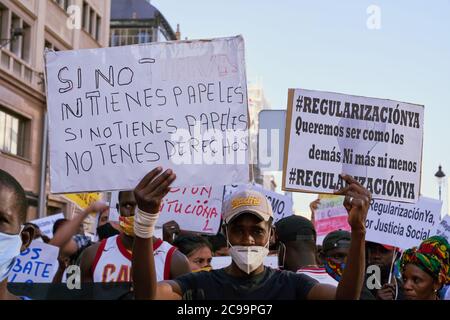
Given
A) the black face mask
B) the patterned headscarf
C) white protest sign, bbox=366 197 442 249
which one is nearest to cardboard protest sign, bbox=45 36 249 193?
the patterned headscarf

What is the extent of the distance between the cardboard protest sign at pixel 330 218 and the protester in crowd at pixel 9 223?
23.9 feet

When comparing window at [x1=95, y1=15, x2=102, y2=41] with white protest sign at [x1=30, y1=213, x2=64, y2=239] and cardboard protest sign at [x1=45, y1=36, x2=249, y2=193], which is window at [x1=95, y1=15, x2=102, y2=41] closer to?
white protest sign at [x1=30, y1=213, x2=64, y2=239]

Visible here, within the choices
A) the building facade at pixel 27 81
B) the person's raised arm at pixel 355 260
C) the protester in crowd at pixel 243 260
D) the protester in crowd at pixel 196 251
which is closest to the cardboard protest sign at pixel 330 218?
the protester in crowd at pixel 196 251

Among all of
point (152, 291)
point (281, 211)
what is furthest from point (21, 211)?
point (281, 211)

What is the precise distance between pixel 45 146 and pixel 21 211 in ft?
78.1

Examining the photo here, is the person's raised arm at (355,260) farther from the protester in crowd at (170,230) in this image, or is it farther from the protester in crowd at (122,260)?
the protester in crowd at (170,230)

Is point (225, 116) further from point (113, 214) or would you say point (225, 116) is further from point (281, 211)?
point (281, 211)

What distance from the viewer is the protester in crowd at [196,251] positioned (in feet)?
18.5

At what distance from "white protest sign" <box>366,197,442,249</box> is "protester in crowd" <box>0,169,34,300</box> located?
4.56 m

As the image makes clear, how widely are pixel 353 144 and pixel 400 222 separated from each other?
3626 millimetres

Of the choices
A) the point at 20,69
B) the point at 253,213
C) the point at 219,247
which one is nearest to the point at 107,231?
the point at 219,247

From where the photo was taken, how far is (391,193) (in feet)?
13.8

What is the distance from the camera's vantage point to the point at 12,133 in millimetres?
24578

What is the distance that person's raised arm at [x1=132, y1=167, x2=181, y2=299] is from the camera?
299 centimetres
